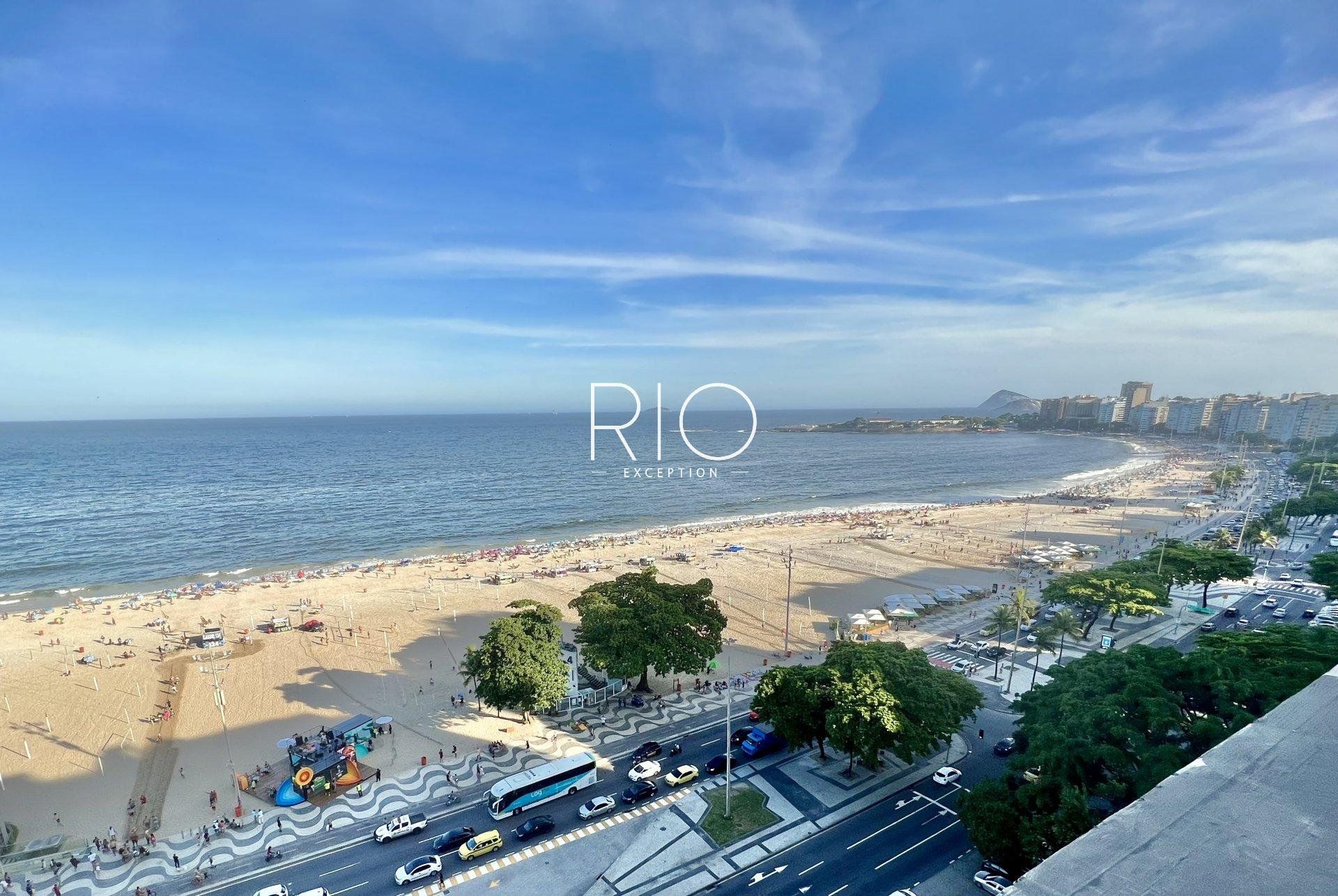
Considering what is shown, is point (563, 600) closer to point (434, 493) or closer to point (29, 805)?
point (29, 805)

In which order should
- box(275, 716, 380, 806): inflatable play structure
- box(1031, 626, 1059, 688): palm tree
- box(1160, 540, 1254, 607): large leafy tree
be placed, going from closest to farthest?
box(275, 716, 380, 806): inflatable play structure
box(1031, 626, 1059, 688): palm tree
box(1160, 540, 1254, 607): large leafy tree

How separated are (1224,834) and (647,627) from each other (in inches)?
1220

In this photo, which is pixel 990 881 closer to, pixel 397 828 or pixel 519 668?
pixel 519 668

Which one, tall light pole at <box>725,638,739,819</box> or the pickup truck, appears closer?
the pickup truck

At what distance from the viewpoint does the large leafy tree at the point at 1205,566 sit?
51250 mm

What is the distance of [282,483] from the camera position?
136 metres

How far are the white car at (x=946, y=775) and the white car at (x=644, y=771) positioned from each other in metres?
13.7

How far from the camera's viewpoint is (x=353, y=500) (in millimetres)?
117375

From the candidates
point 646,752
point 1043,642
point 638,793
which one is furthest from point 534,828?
point 1043,642

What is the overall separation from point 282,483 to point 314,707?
11394 centimetres

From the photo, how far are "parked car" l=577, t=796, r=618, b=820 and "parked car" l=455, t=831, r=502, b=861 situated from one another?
3.81m

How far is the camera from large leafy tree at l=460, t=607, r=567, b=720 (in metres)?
34.3

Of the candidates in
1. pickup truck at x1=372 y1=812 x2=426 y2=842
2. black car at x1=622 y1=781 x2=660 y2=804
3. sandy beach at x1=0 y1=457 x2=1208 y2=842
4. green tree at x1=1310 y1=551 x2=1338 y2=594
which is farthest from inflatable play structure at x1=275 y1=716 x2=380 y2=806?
green tree at x1=1310 y1=551 x2=1338 y2=594

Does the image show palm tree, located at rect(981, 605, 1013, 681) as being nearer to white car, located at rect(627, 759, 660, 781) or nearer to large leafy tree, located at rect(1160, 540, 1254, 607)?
large leafy tree, located at rect(1160, 540, 1254, 607)
